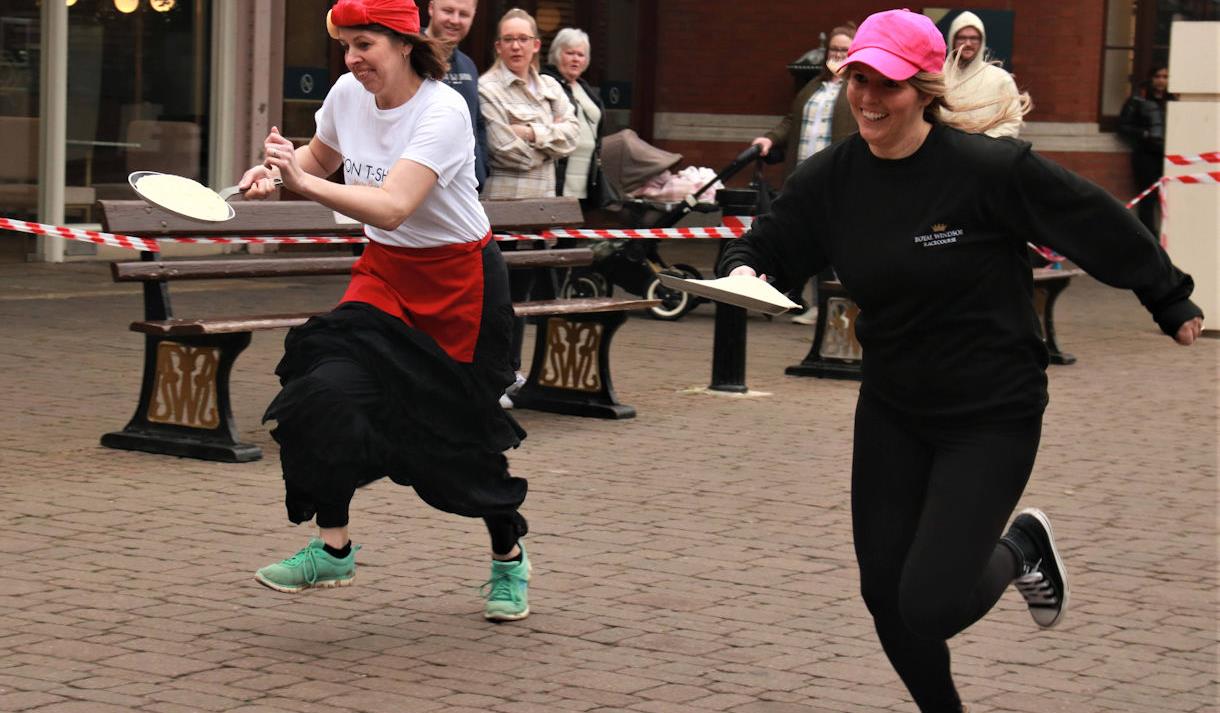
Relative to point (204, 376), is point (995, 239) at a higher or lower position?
higher

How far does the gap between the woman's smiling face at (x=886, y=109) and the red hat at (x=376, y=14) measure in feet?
4.76

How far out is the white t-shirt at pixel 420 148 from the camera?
17.6 ft

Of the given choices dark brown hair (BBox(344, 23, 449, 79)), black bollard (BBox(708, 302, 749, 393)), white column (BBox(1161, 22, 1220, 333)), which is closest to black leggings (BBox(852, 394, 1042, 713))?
dark brown hair (BBox(344, 23, 449, 79))

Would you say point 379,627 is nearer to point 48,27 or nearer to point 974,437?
point 974,437

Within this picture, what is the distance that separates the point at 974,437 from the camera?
439 centimetres

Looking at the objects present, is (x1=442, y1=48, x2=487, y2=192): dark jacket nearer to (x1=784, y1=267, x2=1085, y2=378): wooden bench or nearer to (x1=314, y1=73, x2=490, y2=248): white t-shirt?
(x1=784, y1=267, x2=1085, y2=378): wooden bench

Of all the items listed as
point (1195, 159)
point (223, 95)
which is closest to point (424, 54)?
point (1195, 159)

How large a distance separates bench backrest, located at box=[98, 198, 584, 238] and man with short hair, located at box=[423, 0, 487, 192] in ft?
0.80

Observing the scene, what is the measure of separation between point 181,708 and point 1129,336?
10.4 m

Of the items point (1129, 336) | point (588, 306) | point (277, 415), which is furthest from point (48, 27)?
point (277, 415)

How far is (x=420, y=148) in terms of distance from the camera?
17.4 ft

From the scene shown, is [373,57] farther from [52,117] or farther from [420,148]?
[52,117]

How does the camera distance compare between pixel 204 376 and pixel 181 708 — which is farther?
pixel 204 376

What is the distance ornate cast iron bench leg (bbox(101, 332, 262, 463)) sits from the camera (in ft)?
26.2
